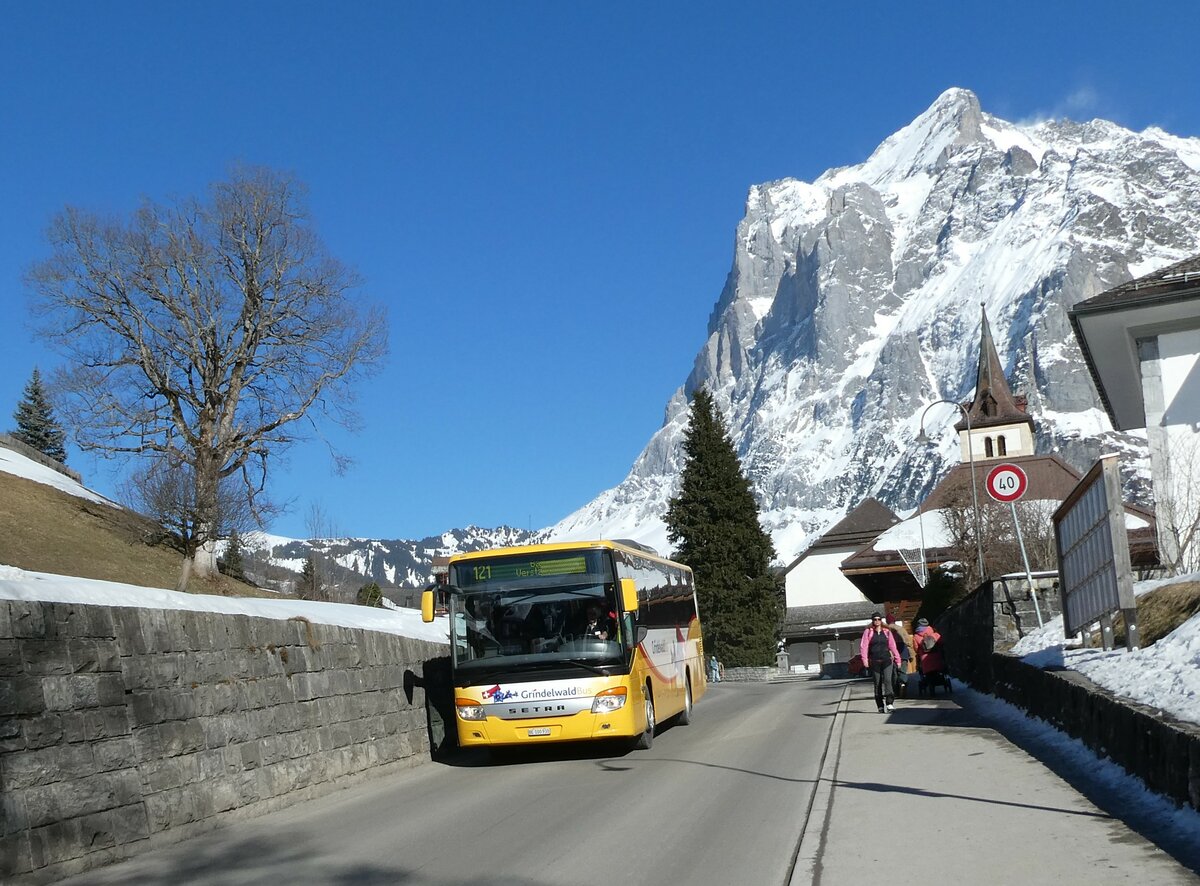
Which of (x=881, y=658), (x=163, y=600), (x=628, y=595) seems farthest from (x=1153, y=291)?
(x=163, y=600)

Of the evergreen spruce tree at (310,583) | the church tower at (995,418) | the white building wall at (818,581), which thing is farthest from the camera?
the white building wall at (818,581)

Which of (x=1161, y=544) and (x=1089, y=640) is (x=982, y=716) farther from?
(x=1161, y=544)

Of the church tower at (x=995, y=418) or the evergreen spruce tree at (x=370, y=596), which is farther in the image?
the church tower at (x=995, y=418)

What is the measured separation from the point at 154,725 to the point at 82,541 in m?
27.1

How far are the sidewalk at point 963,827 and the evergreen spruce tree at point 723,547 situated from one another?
53.7 metres

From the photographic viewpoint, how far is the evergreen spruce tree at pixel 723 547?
66.2 m

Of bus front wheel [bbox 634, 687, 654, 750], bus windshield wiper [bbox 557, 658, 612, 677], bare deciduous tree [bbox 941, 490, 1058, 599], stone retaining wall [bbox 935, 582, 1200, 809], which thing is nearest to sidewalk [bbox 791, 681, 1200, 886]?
stone retaining wall [bbox 935, 582, 1200, 809]

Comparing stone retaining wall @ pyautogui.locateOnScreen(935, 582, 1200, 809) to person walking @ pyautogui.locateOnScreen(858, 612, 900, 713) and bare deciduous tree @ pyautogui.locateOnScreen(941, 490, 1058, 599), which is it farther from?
bare deciduous tree @ pyautogui.locateOnScreen(941, 490, 1058, 599)

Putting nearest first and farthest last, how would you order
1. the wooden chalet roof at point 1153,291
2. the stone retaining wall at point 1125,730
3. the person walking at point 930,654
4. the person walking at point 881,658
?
the stone retaining wall at point 1125,730 < the person walking at point 881,658 < the wooden chalet roof at point 1153,291 < the person walking at point 930,654

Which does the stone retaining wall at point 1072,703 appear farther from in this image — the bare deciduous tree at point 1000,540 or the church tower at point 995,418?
the church tower at point 995,418

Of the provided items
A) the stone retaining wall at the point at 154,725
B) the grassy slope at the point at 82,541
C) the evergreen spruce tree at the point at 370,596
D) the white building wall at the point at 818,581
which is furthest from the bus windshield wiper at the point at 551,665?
the white building wall at the point at 818,581

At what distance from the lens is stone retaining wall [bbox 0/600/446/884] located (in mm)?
7812

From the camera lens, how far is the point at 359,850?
859 centimetres

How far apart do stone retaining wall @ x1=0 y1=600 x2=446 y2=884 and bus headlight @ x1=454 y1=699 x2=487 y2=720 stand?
4.24 feet
